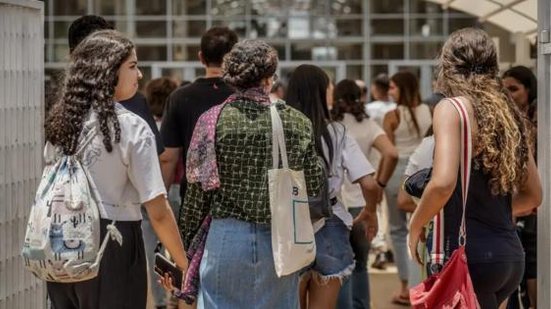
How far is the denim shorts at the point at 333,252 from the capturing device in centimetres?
615

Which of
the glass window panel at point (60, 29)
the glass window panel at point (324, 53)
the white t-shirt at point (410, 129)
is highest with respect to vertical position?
the glass window panel at point (60, 29)

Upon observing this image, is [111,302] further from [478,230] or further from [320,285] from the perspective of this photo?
→ [320,285]

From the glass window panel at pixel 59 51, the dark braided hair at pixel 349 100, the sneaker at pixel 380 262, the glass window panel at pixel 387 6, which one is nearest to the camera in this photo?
the dark braided hair at pixel 349 100

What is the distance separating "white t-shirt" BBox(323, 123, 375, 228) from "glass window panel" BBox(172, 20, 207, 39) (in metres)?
18.9

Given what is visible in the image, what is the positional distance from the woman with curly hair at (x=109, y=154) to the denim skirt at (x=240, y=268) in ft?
1.39

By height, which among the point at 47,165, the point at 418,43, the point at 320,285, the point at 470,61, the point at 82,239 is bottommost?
the point at 320,285

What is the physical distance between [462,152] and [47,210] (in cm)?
166

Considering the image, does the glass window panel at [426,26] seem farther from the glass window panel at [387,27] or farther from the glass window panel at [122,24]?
the glass window panel at [122,24]

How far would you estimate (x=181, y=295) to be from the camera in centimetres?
504

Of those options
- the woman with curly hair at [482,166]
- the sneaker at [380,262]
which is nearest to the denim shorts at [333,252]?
the woman with curly hair at [482,166]

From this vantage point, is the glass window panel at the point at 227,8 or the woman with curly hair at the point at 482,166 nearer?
the woman with curly hair at the point at 482,166

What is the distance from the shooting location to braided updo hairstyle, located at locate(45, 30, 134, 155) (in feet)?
14.4

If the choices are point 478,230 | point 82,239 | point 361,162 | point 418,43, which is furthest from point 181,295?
point 418,43

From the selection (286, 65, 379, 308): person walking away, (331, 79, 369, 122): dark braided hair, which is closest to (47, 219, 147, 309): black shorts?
(286, 65, 379, 308): person walking away
